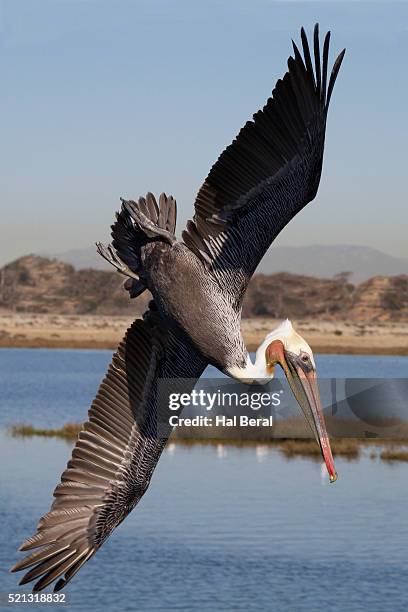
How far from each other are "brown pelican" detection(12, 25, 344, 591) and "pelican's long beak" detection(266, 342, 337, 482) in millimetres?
10

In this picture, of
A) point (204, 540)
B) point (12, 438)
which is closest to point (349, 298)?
point (12, 438)

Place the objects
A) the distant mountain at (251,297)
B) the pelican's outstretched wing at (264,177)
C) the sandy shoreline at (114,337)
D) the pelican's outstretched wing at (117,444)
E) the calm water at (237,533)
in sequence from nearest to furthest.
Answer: the pelican's outstretched wing at (264,177)
the pelican's outstretched wing at (117,444)
the calm water at (237,533)
the sandy shoreline at (114,337)
the distant mountain at (251,297)

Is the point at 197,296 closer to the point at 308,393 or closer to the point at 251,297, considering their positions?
the point at 308,393

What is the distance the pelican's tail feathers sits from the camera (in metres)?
9.73

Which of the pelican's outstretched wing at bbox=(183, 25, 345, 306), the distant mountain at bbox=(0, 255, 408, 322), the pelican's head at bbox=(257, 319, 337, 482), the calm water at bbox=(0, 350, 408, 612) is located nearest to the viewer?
the pelican's outstretched wing at bbox=(183, 25, 345, 306)

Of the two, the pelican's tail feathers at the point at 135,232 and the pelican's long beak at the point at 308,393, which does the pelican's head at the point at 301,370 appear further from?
the pelican's tail feathers at the point at 135,232

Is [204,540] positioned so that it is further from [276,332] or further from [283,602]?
[276,332]

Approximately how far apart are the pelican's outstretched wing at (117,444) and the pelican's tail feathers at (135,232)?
538mm

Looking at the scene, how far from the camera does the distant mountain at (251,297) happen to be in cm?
12493

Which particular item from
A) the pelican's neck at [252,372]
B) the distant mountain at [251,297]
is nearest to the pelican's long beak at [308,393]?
the pelican's neck at [252,372]

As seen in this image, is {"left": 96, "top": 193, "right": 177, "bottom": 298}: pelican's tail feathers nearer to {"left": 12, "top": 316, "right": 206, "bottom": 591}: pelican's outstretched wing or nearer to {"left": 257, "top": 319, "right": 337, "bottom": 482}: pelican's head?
{"left": 12, "top": 316, "right": 206, "bottom": 591}: pelican's outstretched wing

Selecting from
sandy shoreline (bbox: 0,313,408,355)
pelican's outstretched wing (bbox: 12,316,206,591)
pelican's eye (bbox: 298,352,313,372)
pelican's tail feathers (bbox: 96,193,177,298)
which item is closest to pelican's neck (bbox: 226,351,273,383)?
pelican's eye (bbox: 298,352,313,372)

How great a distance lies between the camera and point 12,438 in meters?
35.4

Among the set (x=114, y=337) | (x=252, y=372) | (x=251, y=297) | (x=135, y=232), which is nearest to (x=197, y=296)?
(x=252, y=372)
